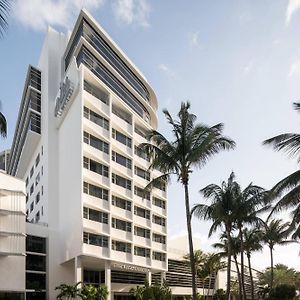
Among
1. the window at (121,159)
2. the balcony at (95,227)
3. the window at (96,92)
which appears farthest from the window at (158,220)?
the window at (96,92)

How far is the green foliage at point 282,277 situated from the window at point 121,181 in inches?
1694

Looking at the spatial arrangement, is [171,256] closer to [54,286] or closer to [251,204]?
[54,286]

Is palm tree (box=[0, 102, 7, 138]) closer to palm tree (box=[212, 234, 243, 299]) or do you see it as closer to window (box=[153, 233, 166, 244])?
palm tree (box=[212, 234, 243, 299])

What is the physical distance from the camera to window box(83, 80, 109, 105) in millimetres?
49872

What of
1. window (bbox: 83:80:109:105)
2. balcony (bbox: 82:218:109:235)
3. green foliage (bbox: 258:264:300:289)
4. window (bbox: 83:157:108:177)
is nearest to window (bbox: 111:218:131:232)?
balcony (bbox: 82:218:109:235)

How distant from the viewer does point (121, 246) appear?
51844 millimetres

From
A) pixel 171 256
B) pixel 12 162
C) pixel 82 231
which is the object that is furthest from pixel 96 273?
pixel 12 162

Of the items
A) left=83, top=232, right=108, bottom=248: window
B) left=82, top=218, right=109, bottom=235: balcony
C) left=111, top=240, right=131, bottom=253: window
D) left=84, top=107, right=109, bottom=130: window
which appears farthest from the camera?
left=111, top=240, right=131, bottom=253: window

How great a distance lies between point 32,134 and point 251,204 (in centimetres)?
3132

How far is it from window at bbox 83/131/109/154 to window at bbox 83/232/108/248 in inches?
347

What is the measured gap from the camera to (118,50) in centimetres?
5562

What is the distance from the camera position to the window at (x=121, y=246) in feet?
166

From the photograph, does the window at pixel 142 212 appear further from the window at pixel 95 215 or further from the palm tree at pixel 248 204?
the palm tree at pixel 248 204

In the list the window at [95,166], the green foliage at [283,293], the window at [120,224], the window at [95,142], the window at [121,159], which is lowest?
the green foliage at [283,293]
